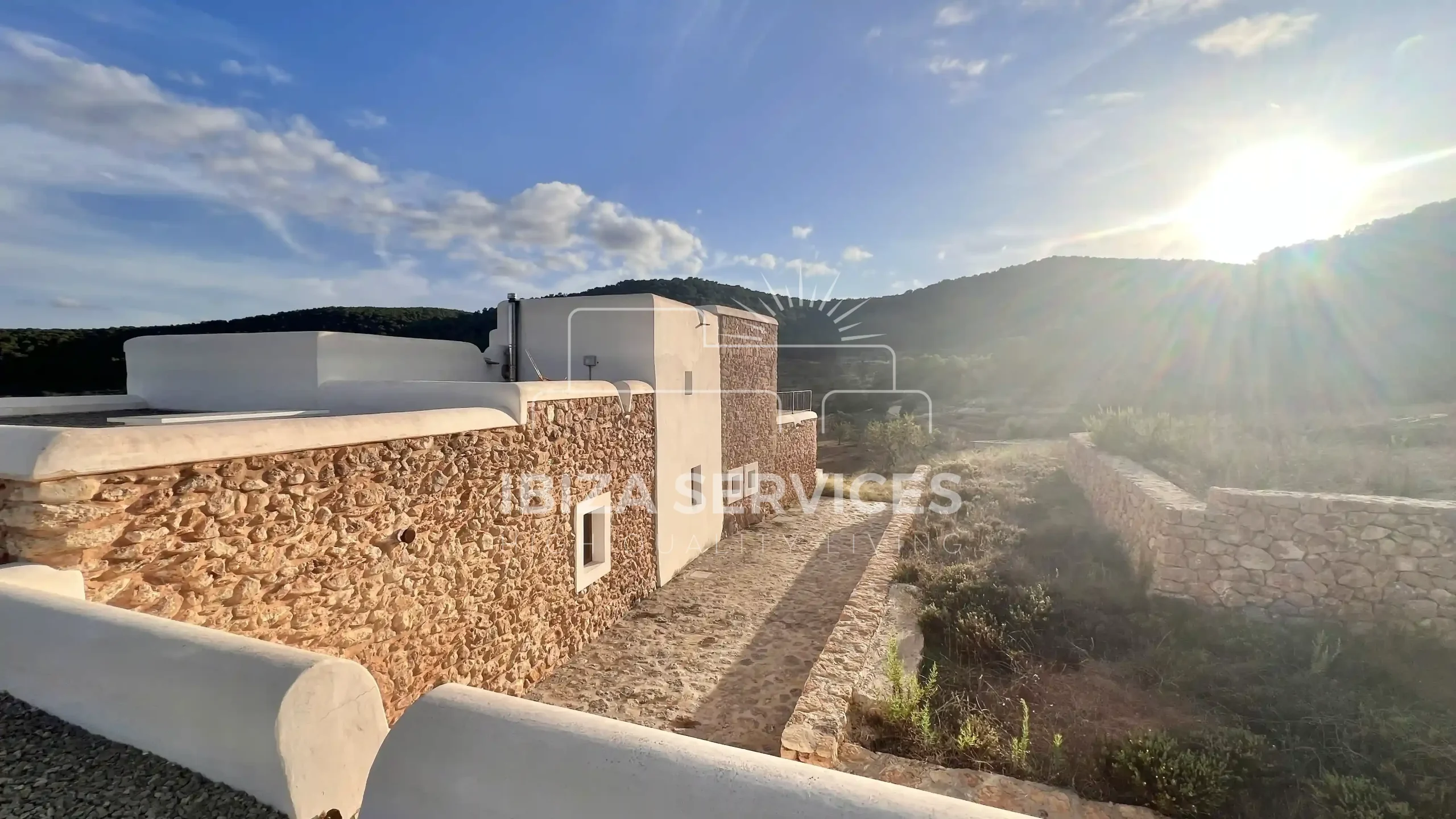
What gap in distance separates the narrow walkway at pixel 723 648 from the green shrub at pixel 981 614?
155cm

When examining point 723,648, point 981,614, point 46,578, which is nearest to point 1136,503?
point 981,614

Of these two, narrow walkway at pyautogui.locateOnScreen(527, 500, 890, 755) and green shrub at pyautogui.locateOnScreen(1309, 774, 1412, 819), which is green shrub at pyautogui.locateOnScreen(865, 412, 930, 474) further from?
green shrub at pyautogui.locateOnScreen(1309, 774, 1412, 819)

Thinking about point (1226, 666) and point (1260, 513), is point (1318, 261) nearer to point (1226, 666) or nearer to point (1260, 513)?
point (1260, 513)

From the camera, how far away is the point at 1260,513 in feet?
18.5

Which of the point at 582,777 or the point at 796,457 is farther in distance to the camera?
the point at 796,457

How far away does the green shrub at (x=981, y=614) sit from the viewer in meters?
5.39

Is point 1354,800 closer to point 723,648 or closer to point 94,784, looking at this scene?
point 723,648

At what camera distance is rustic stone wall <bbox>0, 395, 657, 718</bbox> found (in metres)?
2.92

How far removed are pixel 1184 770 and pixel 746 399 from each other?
10.0 metres

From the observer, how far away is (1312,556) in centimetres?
547

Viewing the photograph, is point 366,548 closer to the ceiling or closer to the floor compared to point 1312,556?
closer to the ceiling

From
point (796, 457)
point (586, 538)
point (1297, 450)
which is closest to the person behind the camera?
point (586, 538)

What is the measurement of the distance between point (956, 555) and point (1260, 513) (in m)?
3.04

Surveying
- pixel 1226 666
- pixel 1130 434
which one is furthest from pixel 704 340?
pixel 1226 666
